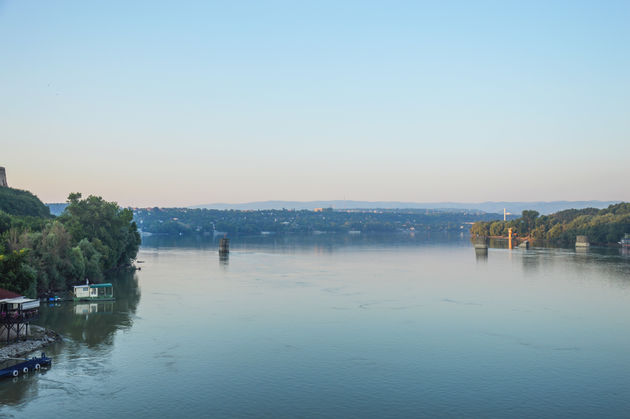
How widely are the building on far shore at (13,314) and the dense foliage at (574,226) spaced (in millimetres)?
140686

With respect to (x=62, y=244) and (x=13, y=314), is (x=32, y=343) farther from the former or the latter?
(x=62, y=244)

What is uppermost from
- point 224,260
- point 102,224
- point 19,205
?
point 19,205

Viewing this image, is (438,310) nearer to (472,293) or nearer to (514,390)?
(472,293)

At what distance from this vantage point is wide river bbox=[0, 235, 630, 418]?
28.8 m

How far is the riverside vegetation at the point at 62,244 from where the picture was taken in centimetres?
4547

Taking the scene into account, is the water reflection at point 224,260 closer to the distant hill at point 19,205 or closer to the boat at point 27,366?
the distant hill at point 19,205

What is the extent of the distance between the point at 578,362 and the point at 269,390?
66.1 feet

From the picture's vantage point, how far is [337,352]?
125 ft

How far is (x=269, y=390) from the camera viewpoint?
3084 centimetres

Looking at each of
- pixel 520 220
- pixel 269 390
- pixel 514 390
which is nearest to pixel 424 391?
pixel 514 390

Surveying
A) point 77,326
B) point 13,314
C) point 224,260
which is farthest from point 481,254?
point 13,314

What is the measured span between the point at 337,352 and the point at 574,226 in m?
140

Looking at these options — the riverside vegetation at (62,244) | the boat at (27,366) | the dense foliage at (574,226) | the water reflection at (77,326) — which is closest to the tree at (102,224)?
the riverside vegetation at (62,244)

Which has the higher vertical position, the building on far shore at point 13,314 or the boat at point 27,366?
the building on far shore at point 13,314
